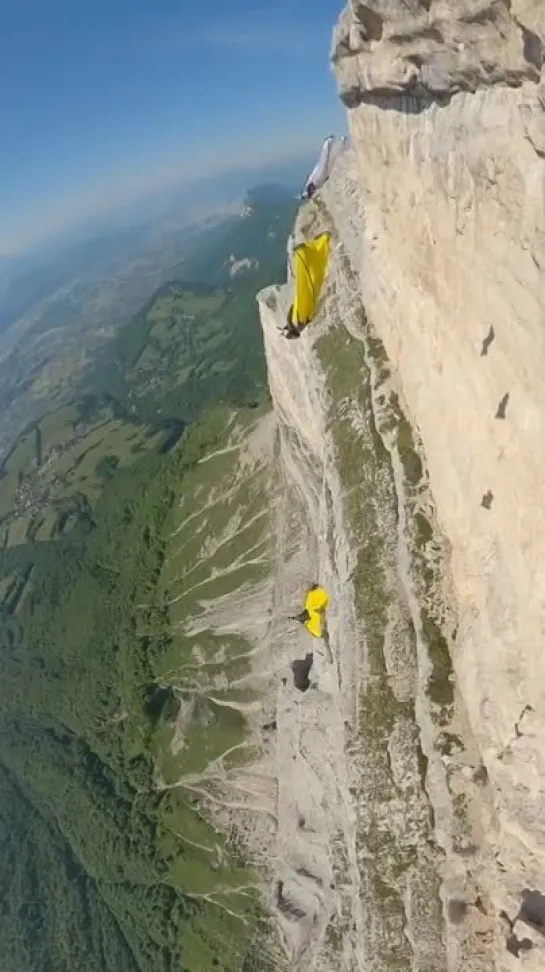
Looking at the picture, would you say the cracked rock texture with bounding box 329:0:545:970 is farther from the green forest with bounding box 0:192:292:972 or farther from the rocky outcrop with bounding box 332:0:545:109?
the green forest with bounding box 0:192:292:972

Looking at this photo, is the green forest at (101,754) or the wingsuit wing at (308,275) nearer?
the wingsuit wing at (308,275)

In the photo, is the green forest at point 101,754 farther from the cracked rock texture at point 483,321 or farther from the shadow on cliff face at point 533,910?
the cracked rock texture at point 483,321

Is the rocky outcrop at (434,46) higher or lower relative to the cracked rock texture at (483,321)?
higher

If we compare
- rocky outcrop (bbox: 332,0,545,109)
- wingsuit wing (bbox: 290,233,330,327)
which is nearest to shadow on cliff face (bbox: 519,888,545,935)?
rocky outcrop (bbox: 332,0,545,109)

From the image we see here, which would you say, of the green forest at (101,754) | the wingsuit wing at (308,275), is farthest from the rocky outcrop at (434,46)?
the green forest at (101,754)

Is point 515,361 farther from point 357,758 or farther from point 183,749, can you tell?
point 183,749

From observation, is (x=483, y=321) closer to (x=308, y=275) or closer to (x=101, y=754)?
(x=308, y=275)

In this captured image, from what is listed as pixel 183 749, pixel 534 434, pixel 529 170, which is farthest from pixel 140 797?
pixel 529 170
